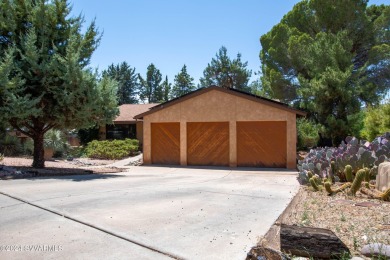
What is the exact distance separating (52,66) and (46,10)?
→ 2.51 meters

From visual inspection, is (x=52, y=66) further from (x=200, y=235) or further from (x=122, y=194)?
(x=200, y=235)

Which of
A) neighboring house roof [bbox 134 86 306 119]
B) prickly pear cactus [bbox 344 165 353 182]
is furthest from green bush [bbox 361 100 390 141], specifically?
prickly pear cactus [bbox 344 165 353 182]

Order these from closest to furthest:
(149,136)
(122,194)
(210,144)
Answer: (122,194)
(210,144)
(149,136)

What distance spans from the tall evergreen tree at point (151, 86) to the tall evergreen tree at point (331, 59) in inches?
1294

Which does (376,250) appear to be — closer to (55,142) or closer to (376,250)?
(376,250)

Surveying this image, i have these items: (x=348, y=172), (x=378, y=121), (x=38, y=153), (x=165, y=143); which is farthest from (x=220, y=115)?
(x=348, y=172)

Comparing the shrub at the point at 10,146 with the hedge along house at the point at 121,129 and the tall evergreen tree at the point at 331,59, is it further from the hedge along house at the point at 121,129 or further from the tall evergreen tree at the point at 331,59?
the tall evergreen tree at the point at 331,59

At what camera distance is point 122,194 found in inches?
320

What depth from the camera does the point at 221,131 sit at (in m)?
17.6

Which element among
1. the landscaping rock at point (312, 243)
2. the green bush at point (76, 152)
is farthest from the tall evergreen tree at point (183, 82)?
the landscaping rock at point (312, 243)

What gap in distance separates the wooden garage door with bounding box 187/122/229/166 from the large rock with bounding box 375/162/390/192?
416 inches

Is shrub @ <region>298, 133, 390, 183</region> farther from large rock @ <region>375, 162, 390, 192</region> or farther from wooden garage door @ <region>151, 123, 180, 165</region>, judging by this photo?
wooden garage door @ <region>151, 123, 180, 165</region>

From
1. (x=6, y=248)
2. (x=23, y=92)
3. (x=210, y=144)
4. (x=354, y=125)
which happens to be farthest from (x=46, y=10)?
(x=354, y=125)

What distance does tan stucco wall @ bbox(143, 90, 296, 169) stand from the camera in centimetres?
1652
